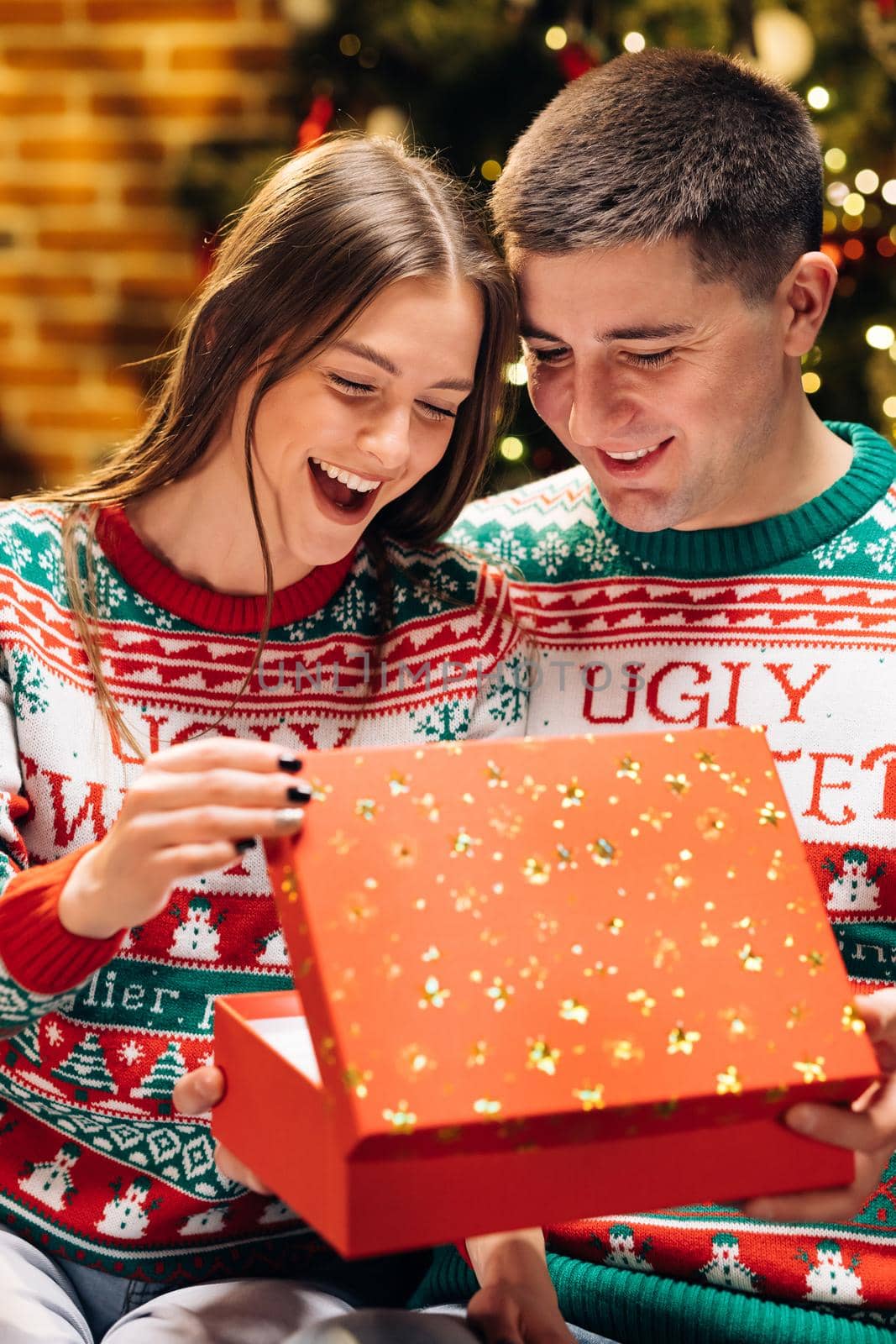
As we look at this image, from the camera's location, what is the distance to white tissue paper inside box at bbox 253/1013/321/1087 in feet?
2.65

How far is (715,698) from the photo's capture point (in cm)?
132

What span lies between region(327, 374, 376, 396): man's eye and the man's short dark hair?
0.22m

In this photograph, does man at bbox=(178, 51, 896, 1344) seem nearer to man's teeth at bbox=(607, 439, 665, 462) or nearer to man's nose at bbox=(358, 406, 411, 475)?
man's teeth at bbox=(607, 439, 665, 462)

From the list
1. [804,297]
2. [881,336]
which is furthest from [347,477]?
[881,336]

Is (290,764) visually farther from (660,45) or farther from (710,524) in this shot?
(660,45)

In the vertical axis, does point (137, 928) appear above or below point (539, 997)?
below

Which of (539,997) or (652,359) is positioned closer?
(539,997)

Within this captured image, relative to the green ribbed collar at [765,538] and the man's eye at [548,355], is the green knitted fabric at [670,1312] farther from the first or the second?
the man's eye at [548,355]

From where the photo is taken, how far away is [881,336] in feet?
6.69

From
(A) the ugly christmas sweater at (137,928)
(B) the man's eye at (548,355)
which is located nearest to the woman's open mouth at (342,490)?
(A) the ugly christmas sweater at (137,928)

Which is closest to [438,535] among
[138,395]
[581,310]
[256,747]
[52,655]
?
[581,310]

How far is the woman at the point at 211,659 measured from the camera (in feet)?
3.82

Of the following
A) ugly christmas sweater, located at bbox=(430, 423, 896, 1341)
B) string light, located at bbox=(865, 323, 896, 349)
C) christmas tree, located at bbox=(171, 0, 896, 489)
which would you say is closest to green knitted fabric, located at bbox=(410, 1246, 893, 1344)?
ugly christmas sweater, located at bbox=(430, 423, 896, 1341)

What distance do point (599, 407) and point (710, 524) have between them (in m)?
0.20
